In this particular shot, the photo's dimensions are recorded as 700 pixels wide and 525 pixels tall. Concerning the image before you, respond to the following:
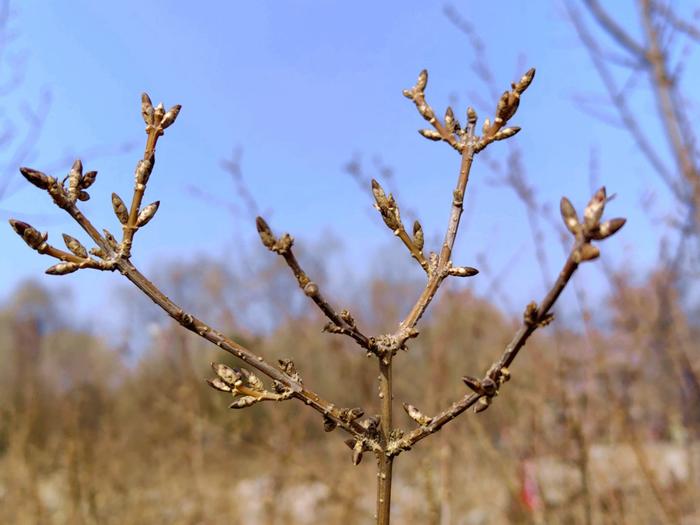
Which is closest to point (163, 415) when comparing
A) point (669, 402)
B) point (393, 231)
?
point (393, 231)

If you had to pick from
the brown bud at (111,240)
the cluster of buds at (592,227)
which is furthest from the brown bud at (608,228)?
the brown bud at (111,240)

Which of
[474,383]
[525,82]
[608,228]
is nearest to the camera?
[608,228]

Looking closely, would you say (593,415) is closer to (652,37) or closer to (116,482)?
(652,37)

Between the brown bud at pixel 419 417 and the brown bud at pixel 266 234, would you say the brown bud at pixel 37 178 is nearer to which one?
the brown bud at pixel 266 234

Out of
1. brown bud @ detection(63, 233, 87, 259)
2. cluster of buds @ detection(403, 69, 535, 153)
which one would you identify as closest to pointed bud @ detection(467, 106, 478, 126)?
cluster of buds @ detection(403, 69, 535, 153)

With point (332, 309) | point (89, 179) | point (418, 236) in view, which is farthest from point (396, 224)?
point (89, 179)

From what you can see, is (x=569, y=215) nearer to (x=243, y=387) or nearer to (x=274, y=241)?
(x=274, y=241)

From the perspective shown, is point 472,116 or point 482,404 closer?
point 482,404
